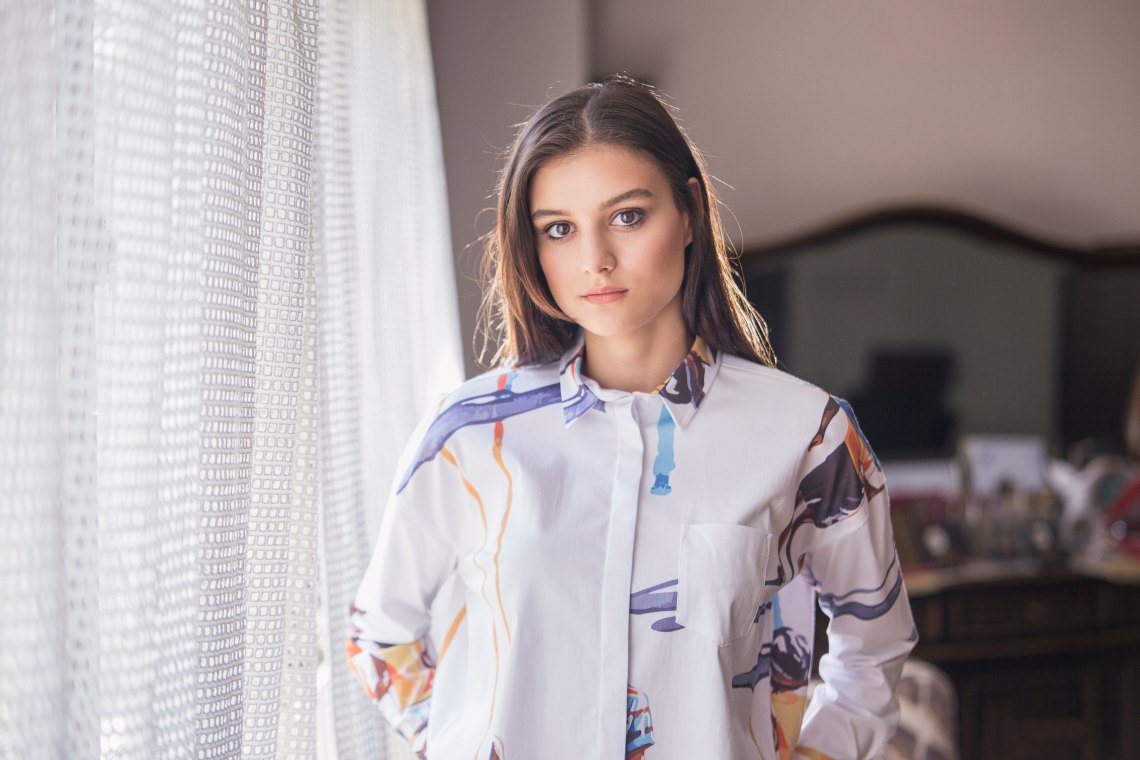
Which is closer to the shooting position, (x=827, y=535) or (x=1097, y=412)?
(x=827, y=535)

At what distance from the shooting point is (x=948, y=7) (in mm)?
2424

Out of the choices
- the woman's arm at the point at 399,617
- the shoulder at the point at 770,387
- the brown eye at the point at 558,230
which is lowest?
the woman's arm at the point at 399,617

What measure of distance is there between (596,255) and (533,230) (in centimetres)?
9

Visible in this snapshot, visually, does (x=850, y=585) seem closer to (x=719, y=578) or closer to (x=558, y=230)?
(x=719, y=578)

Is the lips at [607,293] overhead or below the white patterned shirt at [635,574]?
overhead

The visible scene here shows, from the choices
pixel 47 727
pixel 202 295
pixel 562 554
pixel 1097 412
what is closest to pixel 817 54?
pixel 1097 412

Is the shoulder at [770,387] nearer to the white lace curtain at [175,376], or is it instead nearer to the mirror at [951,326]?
the white lace curtain at [175,376]

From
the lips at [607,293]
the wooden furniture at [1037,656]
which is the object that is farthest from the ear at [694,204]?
the wooden furniture at [1037,656]

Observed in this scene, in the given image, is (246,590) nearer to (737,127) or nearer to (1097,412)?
(737,127)

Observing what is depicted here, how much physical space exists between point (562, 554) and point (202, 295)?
0.41 meters

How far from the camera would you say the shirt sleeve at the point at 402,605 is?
0.98 meters

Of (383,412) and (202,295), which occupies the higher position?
(202,295)

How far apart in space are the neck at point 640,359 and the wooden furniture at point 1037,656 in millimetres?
1527

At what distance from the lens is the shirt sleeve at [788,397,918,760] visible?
38.6 inches
